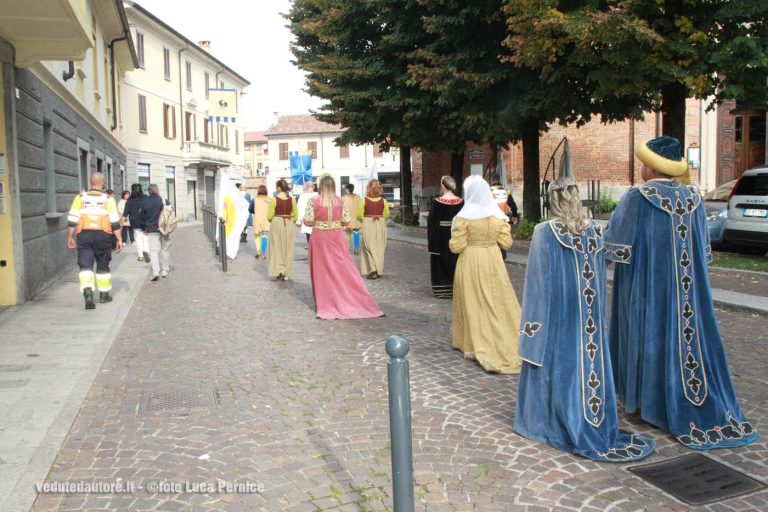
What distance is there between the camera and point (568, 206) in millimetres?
4285

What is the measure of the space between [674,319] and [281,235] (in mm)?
9458

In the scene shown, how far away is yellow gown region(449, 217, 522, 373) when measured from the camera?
6.43 meters

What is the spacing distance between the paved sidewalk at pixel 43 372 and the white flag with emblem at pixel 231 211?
371 centimetres

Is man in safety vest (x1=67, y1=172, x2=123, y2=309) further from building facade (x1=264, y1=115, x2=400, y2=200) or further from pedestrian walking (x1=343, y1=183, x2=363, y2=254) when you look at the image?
building facade (x1=264, y1=115, x2=400, y2=200)

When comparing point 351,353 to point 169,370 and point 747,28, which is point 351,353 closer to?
point 169,370

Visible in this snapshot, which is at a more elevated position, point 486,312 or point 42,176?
point 42,176

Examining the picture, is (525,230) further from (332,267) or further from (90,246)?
(90,246)

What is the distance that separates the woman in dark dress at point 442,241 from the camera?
33.7 feet

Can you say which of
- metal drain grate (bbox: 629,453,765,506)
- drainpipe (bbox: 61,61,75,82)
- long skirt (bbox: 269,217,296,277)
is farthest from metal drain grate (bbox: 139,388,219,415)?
drainpipe (bbox: 61,61,75,82)

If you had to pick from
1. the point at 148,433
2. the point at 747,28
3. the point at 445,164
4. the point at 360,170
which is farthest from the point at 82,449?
the point at 360,170

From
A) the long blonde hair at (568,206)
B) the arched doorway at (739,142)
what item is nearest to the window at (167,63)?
the arched doorway at (739,142)

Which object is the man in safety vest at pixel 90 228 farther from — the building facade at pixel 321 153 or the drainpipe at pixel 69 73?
the building facade at pixel 321 153

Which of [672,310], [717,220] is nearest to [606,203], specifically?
[717,220]

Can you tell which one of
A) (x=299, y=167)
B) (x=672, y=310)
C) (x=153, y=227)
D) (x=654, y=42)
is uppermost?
(x=654, y=42)
